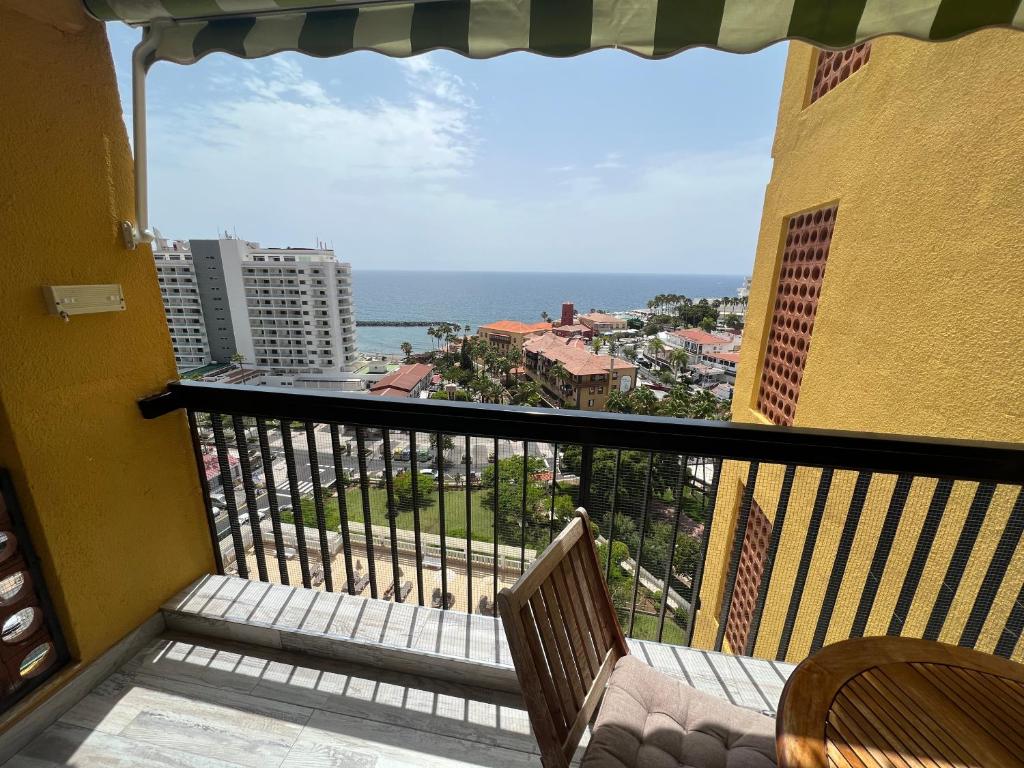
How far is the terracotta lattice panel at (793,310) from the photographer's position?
4.00 meters

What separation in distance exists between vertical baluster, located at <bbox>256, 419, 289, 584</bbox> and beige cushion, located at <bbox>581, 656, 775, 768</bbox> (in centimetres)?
154

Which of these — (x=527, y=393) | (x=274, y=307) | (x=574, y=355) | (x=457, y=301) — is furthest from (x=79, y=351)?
(x=457, y=301)

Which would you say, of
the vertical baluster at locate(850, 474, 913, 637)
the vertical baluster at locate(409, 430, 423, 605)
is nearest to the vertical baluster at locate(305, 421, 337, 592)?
the vertical baluster at locate(409, 430, 423, 605)

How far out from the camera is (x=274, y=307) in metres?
4.17

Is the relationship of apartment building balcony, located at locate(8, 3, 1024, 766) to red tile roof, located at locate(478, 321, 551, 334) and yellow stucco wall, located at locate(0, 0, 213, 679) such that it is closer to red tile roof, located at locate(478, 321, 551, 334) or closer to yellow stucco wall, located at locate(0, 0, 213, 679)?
yellow stucco wall, located at locate(0, 0, 213, 679)

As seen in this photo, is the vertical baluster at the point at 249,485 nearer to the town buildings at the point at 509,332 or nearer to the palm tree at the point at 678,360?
the town buildings at the point at 509,332

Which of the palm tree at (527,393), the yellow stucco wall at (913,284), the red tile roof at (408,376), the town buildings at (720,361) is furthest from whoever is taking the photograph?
the town buildings at (720,361)

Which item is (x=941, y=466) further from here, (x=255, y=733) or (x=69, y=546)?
(x=69, y=546)

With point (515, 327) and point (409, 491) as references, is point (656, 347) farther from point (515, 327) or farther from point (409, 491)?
point (409, 491)

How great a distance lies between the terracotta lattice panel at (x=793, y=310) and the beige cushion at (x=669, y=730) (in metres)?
3.57

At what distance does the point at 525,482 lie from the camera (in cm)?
167

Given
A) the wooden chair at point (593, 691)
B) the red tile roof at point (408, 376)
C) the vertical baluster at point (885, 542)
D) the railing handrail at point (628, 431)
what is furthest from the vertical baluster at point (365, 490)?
the red tile roof at point (408, 376)

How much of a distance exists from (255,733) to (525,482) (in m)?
1.28

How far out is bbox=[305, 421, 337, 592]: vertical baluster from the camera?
1806mm
